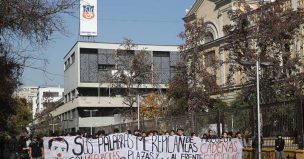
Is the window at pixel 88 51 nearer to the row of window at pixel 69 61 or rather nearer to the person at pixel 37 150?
the row of window at pixel 69 61

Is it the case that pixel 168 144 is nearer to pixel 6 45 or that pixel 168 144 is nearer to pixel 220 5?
pixel 6 45

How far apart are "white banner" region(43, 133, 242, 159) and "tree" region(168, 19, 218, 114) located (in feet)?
66.4

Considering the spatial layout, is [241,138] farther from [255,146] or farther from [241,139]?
[255,146]

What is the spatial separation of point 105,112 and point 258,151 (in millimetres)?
79018

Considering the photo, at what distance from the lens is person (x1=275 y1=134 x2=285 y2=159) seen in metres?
21.0

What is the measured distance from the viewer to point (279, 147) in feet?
68.9

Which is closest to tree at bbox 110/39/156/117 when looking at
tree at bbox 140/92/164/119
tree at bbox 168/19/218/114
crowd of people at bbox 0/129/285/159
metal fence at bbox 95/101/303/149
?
tree at bbox 168/19/218/114

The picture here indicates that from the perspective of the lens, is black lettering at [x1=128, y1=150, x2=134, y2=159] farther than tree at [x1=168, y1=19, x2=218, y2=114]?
No

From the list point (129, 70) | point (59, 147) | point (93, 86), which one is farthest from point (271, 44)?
point (93, 86)

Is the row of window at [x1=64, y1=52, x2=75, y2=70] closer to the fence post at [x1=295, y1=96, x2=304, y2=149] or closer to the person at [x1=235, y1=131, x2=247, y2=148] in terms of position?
the person at [x1=235, y1=131, x2=247, y2=148]

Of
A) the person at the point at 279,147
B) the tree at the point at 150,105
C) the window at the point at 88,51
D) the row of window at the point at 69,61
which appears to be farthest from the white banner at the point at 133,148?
the row of window at the point at 69,61

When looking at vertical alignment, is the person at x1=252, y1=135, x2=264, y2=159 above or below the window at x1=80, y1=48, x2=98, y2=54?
below

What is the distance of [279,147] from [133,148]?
5.39 meters

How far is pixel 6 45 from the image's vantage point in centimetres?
1041
